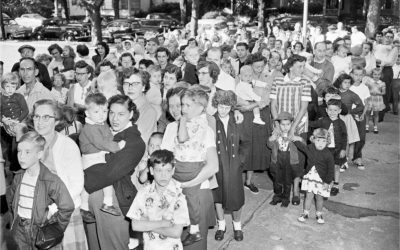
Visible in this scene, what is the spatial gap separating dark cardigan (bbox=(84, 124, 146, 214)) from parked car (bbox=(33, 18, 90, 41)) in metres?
28.3

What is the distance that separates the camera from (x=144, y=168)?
14.3 feet

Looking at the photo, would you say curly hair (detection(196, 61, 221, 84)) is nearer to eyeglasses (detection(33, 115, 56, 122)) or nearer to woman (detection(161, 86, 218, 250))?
woman (detection(161, 86, 218, 250))

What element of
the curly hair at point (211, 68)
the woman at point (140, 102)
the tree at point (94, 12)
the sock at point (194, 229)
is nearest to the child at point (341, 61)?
the curly hair at point (211, 68)

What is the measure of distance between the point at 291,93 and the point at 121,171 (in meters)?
3.45

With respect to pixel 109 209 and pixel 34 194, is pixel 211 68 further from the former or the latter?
pixel 34 194

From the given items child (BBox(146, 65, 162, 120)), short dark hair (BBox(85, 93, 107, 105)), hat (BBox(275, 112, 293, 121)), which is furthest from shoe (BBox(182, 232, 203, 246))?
hat (BBox(275, 112, 293, 121))

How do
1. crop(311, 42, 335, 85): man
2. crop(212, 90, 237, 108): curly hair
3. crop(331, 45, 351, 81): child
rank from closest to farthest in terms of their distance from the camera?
crop(212, 90, 237, 108): curly hair
crop(311, 42, 335, 85): man
crop(331, 45, 351, 81): child

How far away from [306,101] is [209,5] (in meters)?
42.5

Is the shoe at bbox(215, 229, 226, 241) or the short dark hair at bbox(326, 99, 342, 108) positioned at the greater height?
the short dark hair at bbox(326, 99, 342, 108)

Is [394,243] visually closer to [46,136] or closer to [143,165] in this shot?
[143,165]

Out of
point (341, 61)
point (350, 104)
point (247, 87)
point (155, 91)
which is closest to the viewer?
point (155, 91)

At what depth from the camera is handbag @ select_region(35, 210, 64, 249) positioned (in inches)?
135

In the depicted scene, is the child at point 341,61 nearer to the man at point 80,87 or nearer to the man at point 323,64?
the man at point 323,64

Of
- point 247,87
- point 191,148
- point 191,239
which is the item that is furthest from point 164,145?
point 247,87
